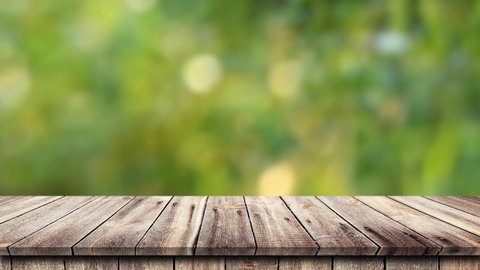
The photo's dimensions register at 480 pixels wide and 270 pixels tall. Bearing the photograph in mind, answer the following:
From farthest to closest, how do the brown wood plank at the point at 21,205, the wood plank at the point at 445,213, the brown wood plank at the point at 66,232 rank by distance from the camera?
the brown wood plank at the point at 21,205 < the wood plank at the point at 445,213 < the brown wood plank at the point at 66,232

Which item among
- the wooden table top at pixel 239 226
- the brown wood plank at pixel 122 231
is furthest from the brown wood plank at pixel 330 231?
the brown wood plank at pixel 122 231

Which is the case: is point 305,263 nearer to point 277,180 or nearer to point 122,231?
point 122,231

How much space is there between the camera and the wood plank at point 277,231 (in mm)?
1096

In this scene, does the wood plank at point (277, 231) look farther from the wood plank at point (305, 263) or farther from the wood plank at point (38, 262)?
the wood plank at point (38, 262)

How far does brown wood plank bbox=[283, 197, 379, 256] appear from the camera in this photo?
1096mm

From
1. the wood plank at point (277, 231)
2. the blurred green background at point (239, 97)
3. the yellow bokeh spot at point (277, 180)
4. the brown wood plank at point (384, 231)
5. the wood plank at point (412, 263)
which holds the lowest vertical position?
the wood plank at point (412, 263)

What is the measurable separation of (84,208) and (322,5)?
3.45ft

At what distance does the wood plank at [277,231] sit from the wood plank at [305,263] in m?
0.03

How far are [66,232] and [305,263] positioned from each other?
54 centimetres

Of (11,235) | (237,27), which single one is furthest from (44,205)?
(237,27)

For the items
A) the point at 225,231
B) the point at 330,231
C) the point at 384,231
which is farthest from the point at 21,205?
the point at 384,231

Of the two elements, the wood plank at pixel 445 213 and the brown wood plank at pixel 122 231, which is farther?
the wood plank at pixel 445 213

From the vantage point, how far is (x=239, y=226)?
1.29 metres

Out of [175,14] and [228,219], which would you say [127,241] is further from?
[175,14]
